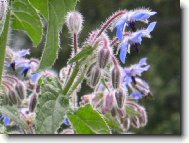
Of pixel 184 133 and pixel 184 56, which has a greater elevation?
pixel 184 56

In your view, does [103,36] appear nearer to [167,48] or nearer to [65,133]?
[65,133]

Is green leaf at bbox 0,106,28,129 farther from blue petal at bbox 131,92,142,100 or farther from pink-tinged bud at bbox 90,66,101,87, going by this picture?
blue petal at bbox 131,92,142,100

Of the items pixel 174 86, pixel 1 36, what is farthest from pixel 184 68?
pixel 174 86

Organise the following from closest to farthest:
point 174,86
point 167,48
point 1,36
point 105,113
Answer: point 1,36
point 105,113
point 174,86
point 167,48

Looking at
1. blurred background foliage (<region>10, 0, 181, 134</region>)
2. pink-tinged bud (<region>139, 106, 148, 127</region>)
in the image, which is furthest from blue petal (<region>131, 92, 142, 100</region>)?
blurred background foliage (<region>10, 0, 181, 134</region>)

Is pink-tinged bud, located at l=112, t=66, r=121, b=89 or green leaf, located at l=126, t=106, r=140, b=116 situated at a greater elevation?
pink-tinged bud, located at l=112, t=66, r=121, b=89

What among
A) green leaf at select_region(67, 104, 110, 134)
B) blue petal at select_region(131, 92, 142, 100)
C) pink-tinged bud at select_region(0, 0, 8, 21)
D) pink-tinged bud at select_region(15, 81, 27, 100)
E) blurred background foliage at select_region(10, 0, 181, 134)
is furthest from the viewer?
blurred background foliage at select_region(10, 0, 181, 134)
